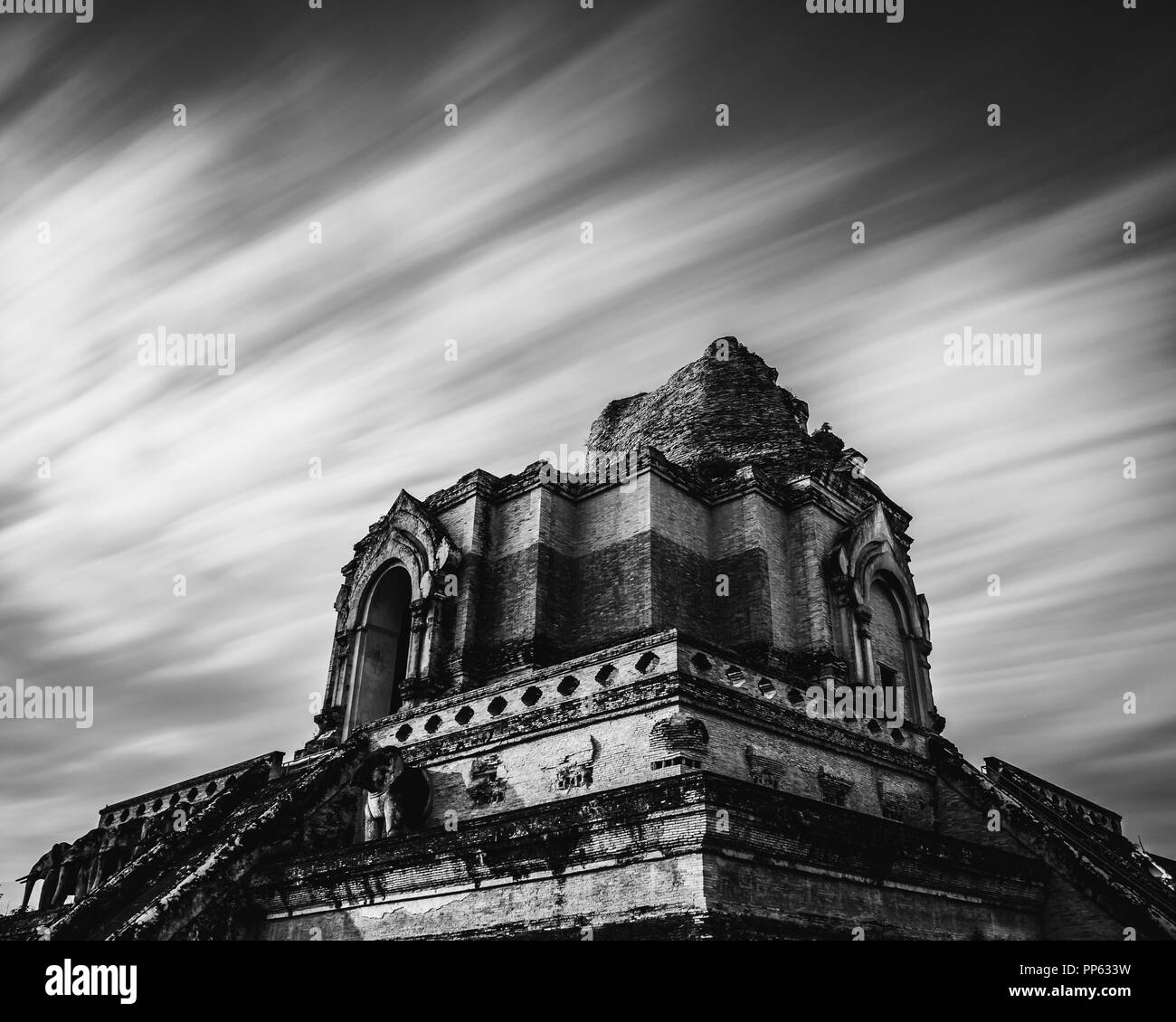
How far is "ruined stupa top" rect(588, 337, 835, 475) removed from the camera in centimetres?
2303

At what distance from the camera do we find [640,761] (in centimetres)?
1337

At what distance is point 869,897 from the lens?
39.5 feet

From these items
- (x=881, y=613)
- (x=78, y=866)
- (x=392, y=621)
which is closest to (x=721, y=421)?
(x=881, y=613)

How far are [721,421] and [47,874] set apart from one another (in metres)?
16.9

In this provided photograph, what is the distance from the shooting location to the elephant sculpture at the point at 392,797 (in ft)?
48.8

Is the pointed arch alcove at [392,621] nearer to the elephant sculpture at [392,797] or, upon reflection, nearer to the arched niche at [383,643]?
the arched niche at [383,643]

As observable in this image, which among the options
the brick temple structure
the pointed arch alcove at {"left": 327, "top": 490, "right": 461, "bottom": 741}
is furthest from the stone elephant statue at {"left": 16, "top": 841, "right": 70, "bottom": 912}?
the pointed arch alcove at {"left": 327, "top": 490, "right": 461, "bottom": 741}

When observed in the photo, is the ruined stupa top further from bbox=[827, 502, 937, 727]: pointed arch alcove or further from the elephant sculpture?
the elephant sculpture

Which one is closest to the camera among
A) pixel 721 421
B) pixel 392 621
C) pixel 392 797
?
pixel 392 797

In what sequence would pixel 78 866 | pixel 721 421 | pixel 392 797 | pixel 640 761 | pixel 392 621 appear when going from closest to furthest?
1. pixel 640 761
2. pixel 392 797
3. pixel 78 866
4. pixel 392 621
5. pixel 721 421

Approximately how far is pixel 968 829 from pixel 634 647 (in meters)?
6.70

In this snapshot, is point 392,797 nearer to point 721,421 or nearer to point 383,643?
point 383,643
